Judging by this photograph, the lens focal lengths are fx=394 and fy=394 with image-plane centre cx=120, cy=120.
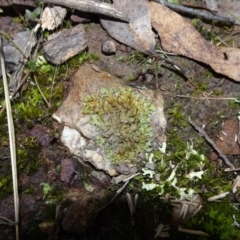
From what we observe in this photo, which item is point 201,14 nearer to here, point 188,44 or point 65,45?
point 188,44

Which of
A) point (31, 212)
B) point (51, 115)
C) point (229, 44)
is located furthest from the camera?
point (229, 44)

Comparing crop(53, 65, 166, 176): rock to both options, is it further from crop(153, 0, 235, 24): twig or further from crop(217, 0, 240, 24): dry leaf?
crop(217, 0, 240, 24): dry leaf

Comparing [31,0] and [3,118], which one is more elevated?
[31,0]

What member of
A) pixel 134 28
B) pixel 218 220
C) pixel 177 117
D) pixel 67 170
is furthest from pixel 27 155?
pixel 218 220

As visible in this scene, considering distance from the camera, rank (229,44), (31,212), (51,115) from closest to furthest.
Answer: (31,212) < (51,115) < (229,44)

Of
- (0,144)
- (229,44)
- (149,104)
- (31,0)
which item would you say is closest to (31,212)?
(0,144)

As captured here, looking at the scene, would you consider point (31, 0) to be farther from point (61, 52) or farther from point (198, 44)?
point (198, 44)

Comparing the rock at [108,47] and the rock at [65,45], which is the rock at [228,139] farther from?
the rock at [65,45]
